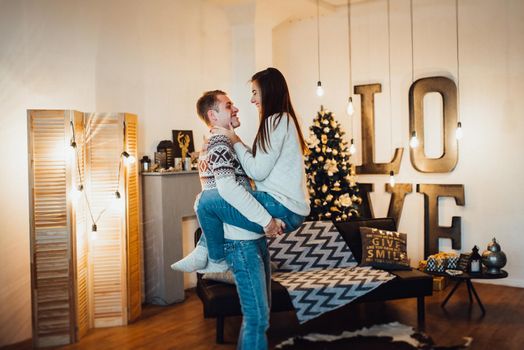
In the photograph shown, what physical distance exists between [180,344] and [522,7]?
4.61 meters

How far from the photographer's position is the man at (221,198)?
2186 millimetres

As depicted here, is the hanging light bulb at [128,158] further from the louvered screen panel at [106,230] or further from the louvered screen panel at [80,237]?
the louvered screen panel at [80,237]

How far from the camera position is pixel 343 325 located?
408 centimetres

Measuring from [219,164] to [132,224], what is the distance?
244cm

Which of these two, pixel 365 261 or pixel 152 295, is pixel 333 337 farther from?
pixel 152 295

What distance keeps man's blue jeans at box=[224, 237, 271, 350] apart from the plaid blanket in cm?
160

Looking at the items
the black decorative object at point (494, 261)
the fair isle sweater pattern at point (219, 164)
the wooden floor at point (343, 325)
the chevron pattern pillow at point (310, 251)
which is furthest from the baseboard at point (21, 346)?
the black decorative object at point (494, 261)

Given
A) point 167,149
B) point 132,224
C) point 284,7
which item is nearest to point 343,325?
point 132,224

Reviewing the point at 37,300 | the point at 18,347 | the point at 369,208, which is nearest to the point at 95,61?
→ the point at 37,300

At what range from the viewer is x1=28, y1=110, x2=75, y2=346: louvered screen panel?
377 cm

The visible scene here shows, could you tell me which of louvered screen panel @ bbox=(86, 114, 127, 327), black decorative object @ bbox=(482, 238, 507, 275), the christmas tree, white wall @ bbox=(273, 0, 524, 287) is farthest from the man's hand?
white wall @ bbox=(273, 0, 524, 287)

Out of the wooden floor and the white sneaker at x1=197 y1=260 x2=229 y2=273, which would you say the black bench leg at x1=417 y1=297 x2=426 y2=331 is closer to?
the wooden floor

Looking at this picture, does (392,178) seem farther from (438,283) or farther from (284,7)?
(284,7)

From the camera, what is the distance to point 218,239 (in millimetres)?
2328
